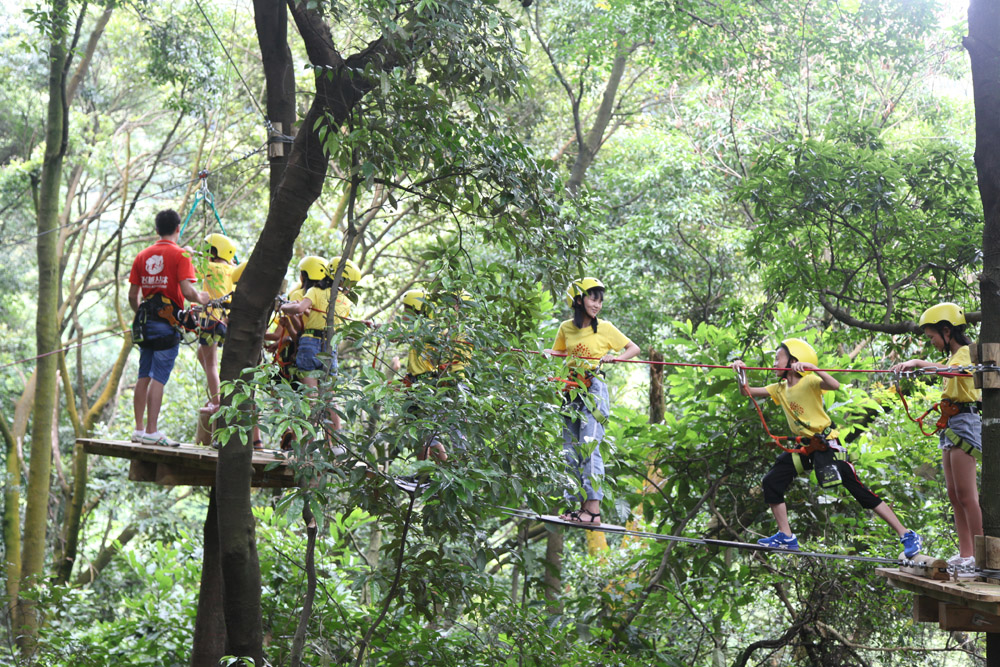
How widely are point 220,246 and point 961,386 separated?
4438 millimetres

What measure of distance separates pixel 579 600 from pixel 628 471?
0.97 meters

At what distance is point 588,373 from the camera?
4.68m

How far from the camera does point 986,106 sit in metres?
4.27

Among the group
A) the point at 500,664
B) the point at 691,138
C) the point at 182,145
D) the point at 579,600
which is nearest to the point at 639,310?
the point at 691,138

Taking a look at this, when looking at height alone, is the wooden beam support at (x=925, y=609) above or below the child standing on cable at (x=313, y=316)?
below

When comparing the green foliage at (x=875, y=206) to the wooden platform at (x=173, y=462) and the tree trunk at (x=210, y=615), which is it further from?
the tree trunk at (x=210, y=615)

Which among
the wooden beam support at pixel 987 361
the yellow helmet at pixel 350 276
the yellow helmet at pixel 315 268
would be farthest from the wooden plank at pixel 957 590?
the yellow helmet at pixel 315 268

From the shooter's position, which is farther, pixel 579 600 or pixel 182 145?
pixel 182 145

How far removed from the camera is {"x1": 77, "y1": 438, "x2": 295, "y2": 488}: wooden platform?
193 inches

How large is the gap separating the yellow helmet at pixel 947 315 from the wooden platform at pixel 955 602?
1.32 metres

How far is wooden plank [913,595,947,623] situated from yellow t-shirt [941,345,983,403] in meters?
1.00

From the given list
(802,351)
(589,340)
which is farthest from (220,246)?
(802,351)

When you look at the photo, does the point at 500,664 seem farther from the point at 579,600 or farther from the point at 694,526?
the point at 694,526

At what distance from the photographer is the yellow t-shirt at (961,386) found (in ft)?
14.1
